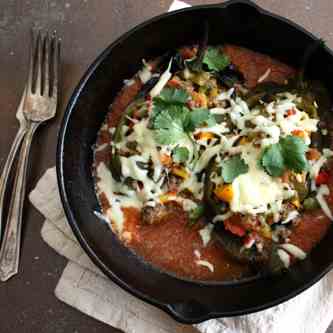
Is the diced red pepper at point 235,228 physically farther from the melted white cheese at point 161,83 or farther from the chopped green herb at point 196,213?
the melted white cheese at point 161,83

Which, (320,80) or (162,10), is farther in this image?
(162,10)

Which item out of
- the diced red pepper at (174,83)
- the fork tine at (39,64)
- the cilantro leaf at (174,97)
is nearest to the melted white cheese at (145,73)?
the diced red pepper at (174,83)

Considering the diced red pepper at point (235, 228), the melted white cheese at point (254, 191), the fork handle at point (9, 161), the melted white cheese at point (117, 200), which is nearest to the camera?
the melted white cheese at point (254, 191)

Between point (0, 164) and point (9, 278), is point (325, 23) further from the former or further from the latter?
point (9, 278)

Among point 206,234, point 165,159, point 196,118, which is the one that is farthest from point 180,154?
point 206,234

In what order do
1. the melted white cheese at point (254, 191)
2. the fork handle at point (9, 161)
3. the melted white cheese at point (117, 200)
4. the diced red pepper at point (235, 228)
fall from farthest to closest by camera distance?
the fork handle at point (9, 161) < the melted white cheese at point (117, 200) < the diced red pepper at point (235, 228) < the melted white cheese at point (254, 191)

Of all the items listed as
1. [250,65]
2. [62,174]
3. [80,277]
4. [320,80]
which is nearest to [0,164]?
[62,174]

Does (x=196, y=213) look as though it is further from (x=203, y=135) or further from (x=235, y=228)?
(x=203, y=135)

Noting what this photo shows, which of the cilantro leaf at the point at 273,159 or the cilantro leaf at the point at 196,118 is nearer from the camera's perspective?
the cilantro leaf at the point at 273,159
